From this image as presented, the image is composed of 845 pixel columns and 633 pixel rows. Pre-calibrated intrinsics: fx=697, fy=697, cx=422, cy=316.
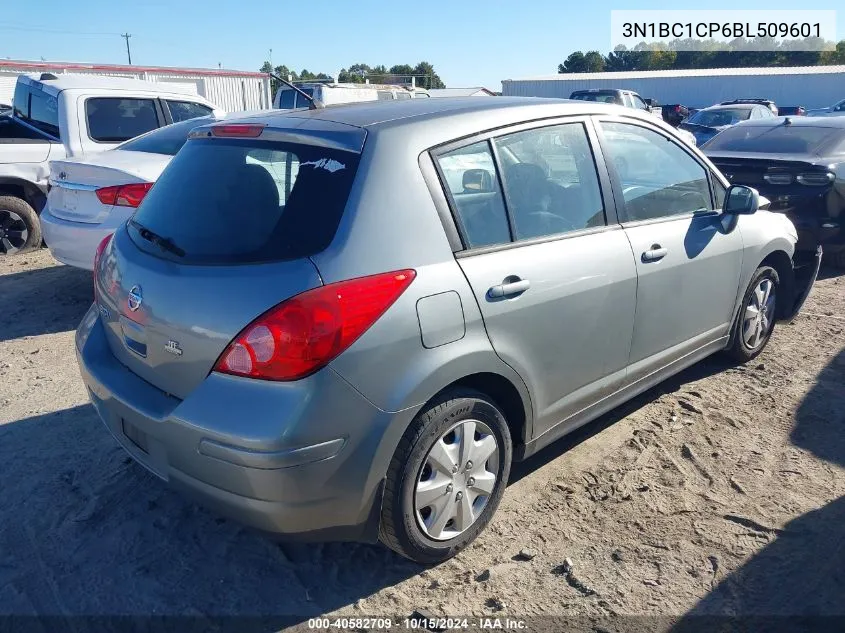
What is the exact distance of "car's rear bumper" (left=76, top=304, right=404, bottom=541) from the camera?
7.41ft

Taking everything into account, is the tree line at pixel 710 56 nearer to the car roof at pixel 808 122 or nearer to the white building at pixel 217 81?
the white building at pixel 217 81

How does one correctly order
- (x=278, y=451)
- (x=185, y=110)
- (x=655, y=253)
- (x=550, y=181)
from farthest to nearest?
(x=185, y=110), (x=655, y=253), (x=550, y=181), (x=278, y=451)

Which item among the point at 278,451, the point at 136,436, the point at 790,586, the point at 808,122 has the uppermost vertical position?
the point at 808,122

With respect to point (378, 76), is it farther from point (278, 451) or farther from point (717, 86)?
point (278, 451)

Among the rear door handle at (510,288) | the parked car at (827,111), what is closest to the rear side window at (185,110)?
the rear door handle at (510,288)

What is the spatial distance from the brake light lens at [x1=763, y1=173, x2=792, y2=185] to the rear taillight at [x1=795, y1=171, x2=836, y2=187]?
8 centimetres

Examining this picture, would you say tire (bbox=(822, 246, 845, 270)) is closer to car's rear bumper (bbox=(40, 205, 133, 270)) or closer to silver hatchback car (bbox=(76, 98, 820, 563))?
silver hatchback car (bbox=(76, 98, 820, 563))

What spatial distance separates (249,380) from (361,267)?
1.75ft

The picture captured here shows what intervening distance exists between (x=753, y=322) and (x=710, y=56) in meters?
69.9

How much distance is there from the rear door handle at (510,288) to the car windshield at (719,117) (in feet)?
56.1

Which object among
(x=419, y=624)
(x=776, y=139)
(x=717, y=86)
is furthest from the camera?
(x=717, y=86)

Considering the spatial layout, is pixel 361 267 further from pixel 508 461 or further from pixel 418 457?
pixel 508 461

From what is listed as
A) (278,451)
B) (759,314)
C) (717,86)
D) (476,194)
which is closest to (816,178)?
(759,314)

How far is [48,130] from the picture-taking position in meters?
7.91
